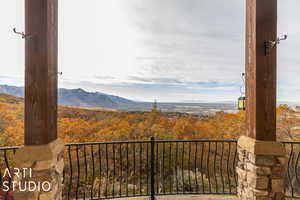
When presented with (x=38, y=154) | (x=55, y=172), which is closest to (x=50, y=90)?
(x=38, y=154)

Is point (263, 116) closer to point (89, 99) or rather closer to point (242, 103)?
point (242, 103)

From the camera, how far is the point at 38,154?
1.55m

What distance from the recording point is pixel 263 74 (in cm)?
186

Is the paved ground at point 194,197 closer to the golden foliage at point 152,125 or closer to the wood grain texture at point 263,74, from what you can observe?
the wood grain texture at point 263,74

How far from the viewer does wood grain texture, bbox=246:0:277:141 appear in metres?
1.84

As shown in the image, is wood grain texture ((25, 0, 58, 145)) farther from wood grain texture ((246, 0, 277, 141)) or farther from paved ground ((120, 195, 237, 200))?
wood grain texture ((246, 0, 277, 141))

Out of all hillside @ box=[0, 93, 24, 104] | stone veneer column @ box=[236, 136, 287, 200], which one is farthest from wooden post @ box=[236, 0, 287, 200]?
hillside @ box=[0, 93, 24, 104]

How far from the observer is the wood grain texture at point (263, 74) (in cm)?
184

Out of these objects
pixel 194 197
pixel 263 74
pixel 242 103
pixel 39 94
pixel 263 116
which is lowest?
pixel 194 197

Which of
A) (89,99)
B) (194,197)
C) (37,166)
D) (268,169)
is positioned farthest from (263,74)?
(89,99)

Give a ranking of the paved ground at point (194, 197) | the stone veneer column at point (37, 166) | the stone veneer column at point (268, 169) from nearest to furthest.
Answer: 1. the stone veneer column at point (37, 166)
2. the stone veneer column at point (268, 169)
3. the paved ground at point (194, 197)

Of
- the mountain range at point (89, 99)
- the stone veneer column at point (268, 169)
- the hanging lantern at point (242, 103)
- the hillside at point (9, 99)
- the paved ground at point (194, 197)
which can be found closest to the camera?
the stone veneer column at point (268, 169)

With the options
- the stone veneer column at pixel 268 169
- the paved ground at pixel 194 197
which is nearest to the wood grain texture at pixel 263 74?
the stone veneer column at pixel 268 169

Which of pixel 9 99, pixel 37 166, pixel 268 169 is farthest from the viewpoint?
pixel 9 99
